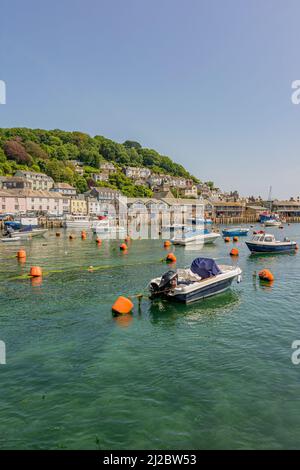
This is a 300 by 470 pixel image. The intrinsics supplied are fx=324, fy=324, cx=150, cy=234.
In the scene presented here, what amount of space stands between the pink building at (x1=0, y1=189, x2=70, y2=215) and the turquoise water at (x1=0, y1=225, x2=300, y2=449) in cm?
9018

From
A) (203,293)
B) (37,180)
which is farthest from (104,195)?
(203,293)

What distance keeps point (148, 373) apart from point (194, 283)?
459 inches

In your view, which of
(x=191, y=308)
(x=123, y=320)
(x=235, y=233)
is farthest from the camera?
(x=235, y=233)

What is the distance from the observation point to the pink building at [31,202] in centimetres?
11031

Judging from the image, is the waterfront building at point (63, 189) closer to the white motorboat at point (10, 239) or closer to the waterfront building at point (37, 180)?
the waterfront building at point (37, 180)

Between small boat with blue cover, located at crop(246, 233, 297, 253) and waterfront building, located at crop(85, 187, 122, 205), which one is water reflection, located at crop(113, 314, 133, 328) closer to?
small boat with blue cover, located at crop(246, 233, 297, 253)

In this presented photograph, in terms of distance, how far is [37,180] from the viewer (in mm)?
139000

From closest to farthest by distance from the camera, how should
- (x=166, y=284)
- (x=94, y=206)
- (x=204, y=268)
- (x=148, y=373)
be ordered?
(x=148, y=373)
(x=166, y=284)
(x=204, y=268)
(x=94, y=206)

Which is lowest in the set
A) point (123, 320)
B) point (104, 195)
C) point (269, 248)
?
point (123, 320)

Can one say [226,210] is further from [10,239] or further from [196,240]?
[10,239]

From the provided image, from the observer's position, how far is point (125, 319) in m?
21.6

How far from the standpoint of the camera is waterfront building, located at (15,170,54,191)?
439 ft

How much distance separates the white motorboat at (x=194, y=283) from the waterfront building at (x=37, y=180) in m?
119

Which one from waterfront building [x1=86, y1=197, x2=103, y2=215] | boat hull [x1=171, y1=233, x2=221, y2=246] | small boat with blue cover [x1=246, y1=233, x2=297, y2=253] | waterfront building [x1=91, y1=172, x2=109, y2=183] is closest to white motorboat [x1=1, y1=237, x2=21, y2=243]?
boat hull [x1=171, y1=233, x2=221, y2=246]
